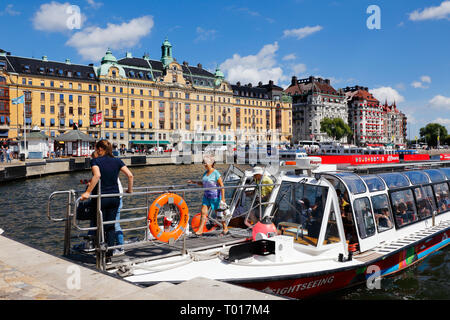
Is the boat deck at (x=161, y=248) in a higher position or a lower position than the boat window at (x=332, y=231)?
lower

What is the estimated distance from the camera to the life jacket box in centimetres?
770

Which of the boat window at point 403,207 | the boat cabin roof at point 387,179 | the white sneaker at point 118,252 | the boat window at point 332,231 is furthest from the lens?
the boat window at point 403,207

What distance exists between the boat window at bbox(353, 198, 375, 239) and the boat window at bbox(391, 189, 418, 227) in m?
1.37

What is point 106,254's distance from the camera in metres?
7.12

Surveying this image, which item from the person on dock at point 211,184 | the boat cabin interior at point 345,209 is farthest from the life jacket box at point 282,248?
the person on dock at point 211,184

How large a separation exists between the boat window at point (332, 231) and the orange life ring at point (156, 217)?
310 centimetres

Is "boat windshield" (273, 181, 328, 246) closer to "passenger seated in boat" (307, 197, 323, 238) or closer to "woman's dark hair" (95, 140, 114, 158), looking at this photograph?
"passenger seated in boat" (307, 197, 323, 238)

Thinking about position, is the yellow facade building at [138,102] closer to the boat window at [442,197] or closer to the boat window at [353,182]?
the boat window at [442,197]

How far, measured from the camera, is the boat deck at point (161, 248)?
282 inches

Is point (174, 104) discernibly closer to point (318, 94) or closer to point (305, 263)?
point (318, 94)

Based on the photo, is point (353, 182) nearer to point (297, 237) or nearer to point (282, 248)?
point (297, 237)

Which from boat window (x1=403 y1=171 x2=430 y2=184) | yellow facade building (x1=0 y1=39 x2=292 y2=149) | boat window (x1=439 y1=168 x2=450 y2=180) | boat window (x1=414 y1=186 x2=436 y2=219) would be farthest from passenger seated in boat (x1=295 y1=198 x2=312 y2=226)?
yellow facade building (x1=0 y1=39 x2=292 y2=149)

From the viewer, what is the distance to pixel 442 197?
13219mm

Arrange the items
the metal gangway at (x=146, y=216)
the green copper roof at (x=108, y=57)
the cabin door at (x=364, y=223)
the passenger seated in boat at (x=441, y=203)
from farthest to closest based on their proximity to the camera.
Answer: the green copper roof at (x=108, y=57), the passenger seated in boat at (x=441, y=203), the cabin door at (x=364, y=223), the metal gangway at (x=146, y=216)
